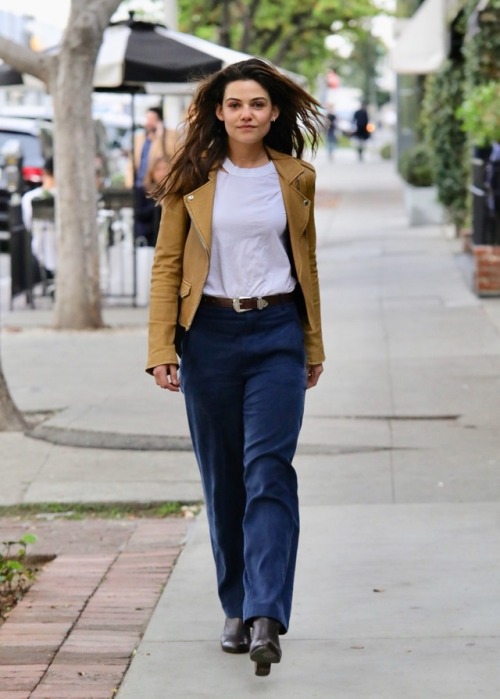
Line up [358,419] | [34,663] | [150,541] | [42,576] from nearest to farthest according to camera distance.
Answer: [34,663] → [42,576] → [150,541] → [358,419]

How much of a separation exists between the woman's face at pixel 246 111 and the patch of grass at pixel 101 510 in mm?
2640

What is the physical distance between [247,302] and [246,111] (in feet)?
1.79

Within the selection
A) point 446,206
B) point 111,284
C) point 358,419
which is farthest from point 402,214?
point 358,419

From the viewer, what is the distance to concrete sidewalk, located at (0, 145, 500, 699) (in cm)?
439

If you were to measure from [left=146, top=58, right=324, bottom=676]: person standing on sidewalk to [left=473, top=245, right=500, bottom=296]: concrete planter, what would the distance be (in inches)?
363

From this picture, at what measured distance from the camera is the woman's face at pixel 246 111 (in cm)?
425

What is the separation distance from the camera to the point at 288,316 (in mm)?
4309

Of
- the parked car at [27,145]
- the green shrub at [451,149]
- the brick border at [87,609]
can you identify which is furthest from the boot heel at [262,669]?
the parked car at [27,145]

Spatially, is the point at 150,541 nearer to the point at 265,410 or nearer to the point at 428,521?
the point at 428,521

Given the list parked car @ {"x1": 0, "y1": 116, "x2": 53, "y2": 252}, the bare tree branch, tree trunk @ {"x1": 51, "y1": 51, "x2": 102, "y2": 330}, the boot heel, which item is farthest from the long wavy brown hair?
parked car @ {"x1": 0, "y1": 116, "x2": 53, "y2": 252}

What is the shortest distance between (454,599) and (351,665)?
2.45 ft

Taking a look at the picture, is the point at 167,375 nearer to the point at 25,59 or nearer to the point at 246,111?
the point at 246,111

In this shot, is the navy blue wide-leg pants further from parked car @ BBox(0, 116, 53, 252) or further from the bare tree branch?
parked car @ BBox(0, 116, 53, 252)

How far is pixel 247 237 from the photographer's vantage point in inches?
167
